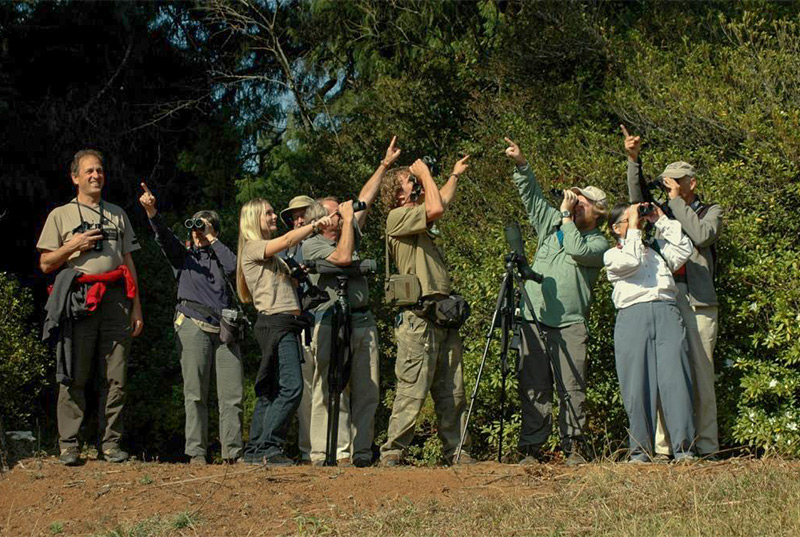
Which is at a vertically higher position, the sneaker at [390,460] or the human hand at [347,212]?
the human hand at [347,212]

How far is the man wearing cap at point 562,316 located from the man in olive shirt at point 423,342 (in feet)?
1.60

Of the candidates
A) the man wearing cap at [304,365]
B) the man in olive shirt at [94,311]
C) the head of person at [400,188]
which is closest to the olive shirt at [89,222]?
the man in olive shirt at [94,311]

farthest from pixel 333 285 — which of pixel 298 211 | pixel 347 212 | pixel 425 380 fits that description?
pixel 425 380

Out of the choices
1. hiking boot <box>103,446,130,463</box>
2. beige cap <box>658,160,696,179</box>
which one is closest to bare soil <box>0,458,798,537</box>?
hiking boot <box>103,446,130,463</box>

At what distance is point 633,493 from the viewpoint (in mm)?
5914

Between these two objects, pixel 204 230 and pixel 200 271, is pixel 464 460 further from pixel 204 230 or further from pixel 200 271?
pixel 204 230

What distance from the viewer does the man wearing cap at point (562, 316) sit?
24.3 ft

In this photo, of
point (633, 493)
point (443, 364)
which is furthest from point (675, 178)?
point (633, 493)

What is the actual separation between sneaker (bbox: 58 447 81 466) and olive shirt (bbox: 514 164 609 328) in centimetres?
336

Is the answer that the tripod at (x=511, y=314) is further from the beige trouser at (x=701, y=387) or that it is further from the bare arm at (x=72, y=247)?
the bare arm at (x=72, y=247)

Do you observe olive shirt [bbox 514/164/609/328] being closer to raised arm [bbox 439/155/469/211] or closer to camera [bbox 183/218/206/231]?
raised arm [bbox 439/155/469/211]

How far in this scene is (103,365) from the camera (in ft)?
25.5

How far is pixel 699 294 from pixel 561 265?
100 cm

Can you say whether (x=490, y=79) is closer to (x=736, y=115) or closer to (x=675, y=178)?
(x=736, y=115)
